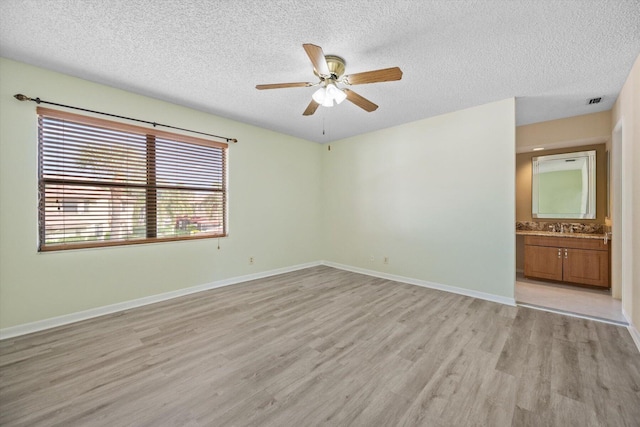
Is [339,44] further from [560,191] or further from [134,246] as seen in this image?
[560,191]

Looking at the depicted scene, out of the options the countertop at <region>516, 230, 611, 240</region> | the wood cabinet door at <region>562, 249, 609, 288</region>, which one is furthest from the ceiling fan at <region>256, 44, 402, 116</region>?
the wood cabinet door at <region>562, 249, 609, 288</region>

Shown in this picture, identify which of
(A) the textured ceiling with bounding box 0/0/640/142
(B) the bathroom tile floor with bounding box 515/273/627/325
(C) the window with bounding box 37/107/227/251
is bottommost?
(B) the bathroom tile floor with bounding box 515/273/627/325

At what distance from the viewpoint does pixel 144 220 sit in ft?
10.9

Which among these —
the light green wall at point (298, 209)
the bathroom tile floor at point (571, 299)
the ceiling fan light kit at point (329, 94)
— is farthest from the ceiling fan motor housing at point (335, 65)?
the bathroom tile floor at point (571, 299)

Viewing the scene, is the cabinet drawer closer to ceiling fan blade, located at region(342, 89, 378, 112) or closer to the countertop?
the countertop

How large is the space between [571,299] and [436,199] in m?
2.20

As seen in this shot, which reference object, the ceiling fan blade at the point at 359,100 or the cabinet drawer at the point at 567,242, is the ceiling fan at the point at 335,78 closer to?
the ceiling fan blade at the point at 359,100

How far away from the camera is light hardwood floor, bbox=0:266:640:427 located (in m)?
1.54

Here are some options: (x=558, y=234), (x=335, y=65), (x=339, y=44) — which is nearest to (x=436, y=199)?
(x=558, y=234)

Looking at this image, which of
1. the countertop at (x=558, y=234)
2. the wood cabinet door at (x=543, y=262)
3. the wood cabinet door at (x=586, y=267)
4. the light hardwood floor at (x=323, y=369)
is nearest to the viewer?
the light hardwood floor at (x=323, y=369)

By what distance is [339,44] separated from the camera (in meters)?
2.21

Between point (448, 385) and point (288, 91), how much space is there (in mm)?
3283

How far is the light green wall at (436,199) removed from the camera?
11.1ft

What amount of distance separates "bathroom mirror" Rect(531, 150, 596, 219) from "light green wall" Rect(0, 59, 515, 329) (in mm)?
Answer: 1996
